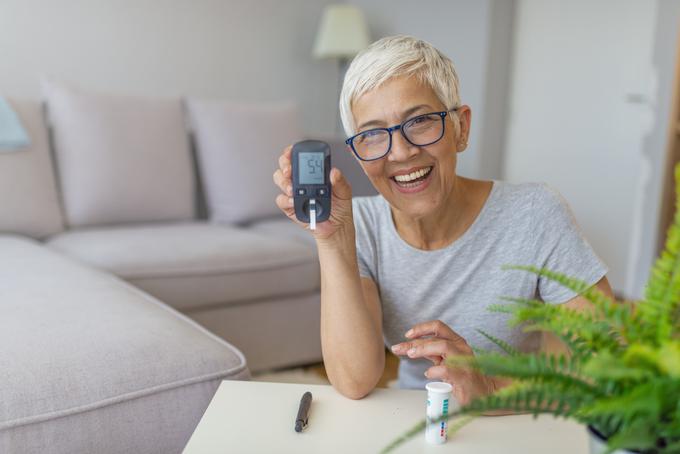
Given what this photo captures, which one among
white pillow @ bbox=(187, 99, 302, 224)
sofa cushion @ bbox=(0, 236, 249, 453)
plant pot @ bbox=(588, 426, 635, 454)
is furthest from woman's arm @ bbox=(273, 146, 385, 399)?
white pillow @ bbox=(187, 99, 302, 224)

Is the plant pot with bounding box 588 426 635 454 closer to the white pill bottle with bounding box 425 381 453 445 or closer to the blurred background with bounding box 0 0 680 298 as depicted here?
the white pill bottle with bounding box 425 381 453 445

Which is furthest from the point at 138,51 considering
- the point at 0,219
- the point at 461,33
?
the point at 461,33

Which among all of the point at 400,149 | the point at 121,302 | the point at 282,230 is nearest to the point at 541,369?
the point at 400,149

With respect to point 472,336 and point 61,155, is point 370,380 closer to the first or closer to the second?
point 472,336

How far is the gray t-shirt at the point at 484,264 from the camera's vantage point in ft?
3.48

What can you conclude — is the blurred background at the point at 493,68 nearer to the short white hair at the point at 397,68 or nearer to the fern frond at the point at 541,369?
the short white hair at the point at 397,68

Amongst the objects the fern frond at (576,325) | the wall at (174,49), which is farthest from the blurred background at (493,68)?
the fern frond at (576,325)

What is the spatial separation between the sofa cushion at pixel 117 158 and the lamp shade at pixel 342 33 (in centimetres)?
123

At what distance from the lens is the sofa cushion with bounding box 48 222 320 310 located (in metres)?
1.88

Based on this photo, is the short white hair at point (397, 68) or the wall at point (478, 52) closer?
the short white hair at point (397, 68)

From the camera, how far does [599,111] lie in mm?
3240

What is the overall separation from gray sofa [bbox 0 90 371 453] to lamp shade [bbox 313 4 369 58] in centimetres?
112

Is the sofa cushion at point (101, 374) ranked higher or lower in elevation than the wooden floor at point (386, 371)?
higher

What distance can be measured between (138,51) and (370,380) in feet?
8.92
